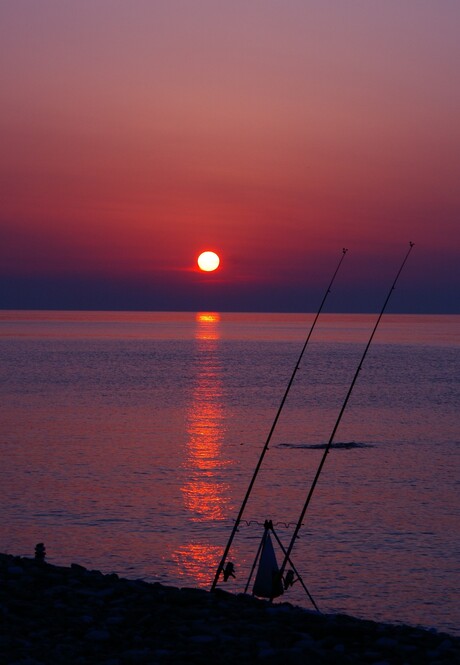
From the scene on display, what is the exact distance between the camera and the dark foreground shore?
25.6ft

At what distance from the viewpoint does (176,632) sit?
8508 millimetres

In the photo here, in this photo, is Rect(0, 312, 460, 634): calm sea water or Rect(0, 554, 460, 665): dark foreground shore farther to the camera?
Rect(0, 312, 460, 634): calm sea water

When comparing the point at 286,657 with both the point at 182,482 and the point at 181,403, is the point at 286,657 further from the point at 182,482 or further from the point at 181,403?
the point at 181,403

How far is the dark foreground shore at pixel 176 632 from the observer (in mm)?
7797

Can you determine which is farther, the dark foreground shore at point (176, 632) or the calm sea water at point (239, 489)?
the calm sea water at point (239, 489)

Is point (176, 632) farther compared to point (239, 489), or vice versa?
point (239, 489)

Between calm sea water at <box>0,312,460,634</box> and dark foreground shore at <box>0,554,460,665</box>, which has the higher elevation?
calm sea water at <box>0,312,460,634</box>

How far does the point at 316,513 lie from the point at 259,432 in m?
15.0

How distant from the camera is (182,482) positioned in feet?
76.0

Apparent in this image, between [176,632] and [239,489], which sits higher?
[239,489]

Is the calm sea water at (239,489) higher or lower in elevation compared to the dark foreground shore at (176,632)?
higher

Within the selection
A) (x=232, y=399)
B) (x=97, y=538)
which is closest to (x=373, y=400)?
(x=232, y=399)

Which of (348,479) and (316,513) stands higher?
(348,479)

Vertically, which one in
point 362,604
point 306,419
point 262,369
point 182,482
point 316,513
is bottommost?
point 362,604
